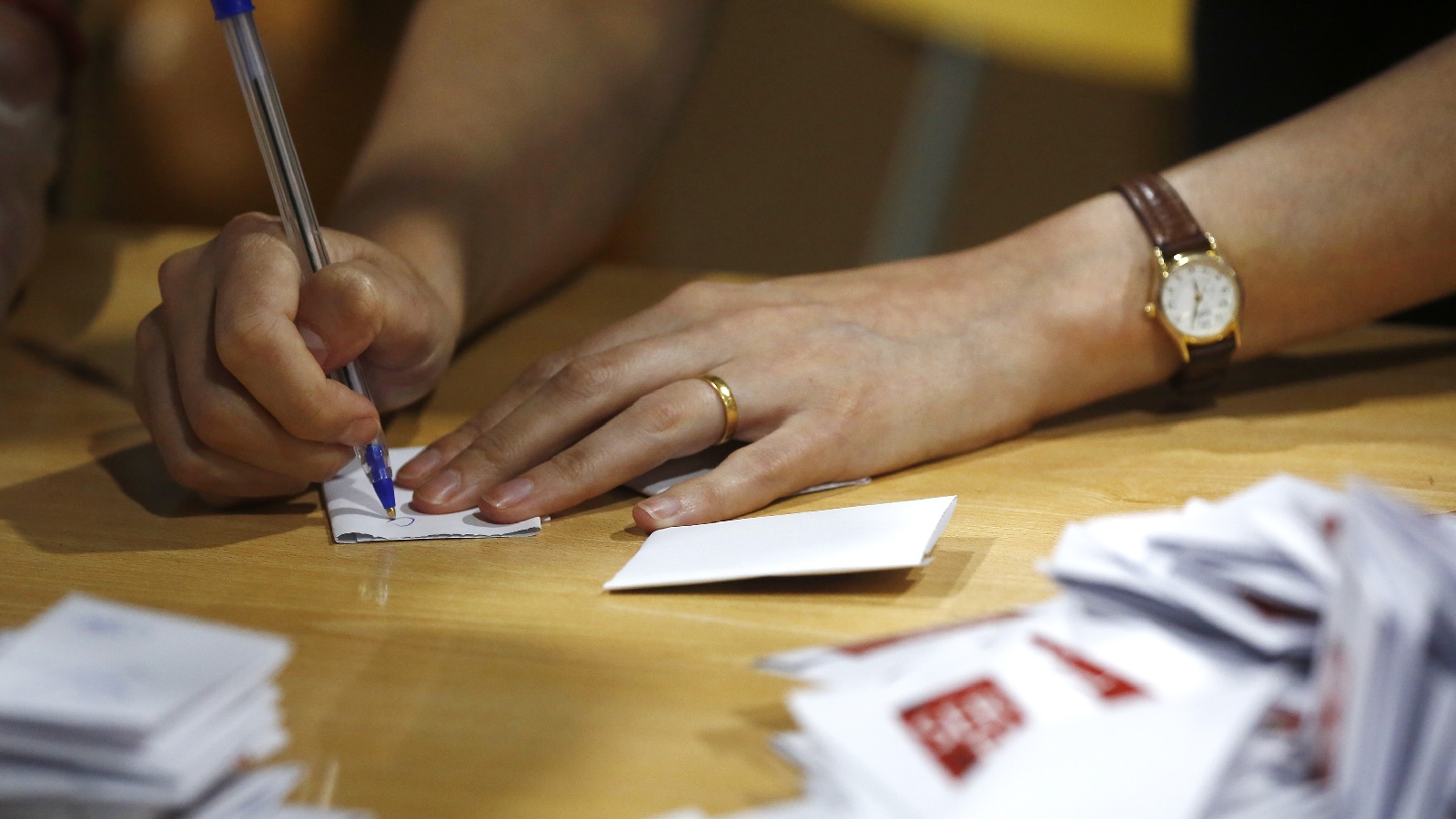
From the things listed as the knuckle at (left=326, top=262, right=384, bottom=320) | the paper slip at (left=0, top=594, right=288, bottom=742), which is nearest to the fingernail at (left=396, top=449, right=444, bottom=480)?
the knuckle at (left=326, top=262, right=384, bottom=320)

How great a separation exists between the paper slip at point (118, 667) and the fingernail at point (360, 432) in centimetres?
27

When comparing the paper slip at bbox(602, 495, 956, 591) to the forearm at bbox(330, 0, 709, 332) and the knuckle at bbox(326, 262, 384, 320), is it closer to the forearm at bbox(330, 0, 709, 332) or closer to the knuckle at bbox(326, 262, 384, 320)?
the knuckle at bbox(326, 262, 384, 320)

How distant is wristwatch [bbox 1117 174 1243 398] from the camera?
33.9 inches

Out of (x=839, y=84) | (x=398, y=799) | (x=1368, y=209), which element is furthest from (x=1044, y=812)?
(x=839, y=84)

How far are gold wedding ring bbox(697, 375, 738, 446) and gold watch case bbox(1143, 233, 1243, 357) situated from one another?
12.8 inches

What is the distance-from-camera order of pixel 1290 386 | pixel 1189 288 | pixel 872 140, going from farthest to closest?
pixel 872 140 < pixel 1290 386 < pixel 1189 288

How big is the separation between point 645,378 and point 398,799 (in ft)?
1.27

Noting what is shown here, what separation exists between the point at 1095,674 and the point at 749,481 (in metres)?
0.32

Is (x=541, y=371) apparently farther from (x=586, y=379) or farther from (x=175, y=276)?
(x=175, y=276)

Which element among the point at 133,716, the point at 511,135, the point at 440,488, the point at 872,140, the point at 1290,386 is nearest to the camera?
the point at 133,716

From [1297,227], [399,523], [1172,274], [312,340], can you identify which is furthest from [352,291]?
[1297,227]

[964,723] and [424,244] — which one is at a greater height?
[424,244]

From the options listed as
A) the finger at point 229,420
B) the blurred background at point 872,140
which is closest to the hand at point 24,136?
the finger at point 229,420

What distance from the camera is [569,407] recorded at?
796 millimetres
